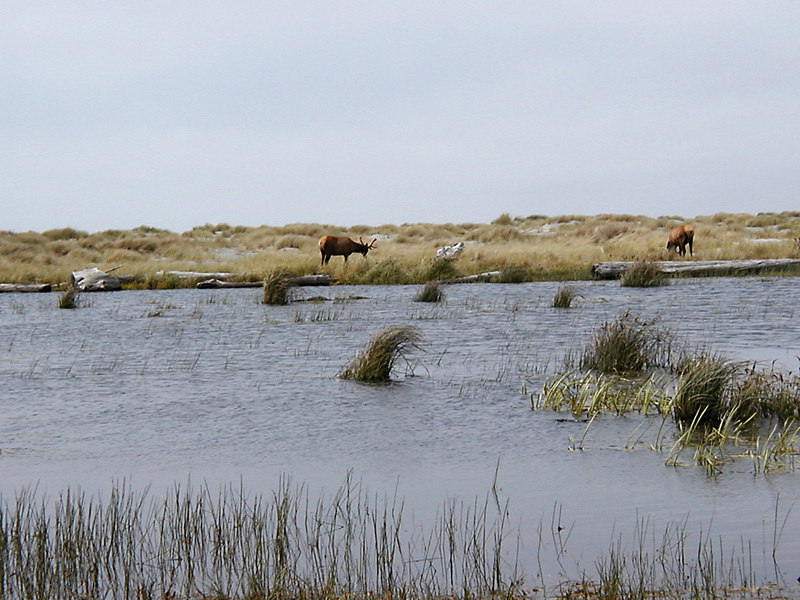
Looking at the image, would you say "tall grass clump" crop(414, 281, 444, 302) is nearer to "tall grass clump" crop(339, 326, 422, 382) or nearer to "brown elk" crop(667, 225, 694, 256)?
"tall grass clump" crop(339, 326, 422, 382)

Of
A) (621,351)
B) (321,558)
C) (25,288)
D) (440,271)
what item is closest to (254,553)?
(321,558)

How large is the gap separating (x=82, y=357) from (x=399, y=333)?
4.84 m

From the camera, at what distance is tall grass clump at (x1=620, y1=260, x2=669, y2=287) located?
22781mm

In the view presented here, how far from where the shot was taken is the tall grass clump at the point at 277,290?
1988 cm

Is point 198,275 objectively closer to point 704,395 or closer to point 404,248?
point 404,248

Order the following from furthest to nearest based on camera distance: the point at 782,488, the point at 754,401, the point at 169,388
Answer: the point at 169,388
the point at 754,401
the point at 782,488

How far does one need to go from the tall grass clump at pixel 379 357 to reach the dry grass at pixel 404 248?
15465 mm

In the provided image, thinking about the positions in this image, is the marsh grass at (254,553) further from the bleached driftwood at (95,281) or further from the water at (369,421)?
the bleached driftwood at (95,281)

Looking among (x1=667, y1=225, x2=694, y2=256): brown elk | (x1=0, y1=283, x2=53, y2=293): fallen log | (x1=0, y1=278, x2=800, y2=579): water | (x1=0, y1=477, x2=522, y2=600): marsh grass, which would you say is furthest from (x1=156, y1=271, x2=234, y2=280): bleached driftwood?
(x1=0, y1=477, x2=522, y2=600): marsh grass

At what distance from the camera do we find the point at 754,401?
7.45m

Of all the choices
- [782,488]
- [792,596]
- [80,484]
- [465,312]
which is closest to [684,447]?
[782,488]

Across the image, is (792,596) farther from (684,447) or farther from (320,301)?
(320,301)

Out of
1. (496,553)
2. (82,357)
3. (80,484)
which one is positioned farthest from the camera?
(82,357)

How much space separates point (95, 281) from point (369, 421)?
1969 centimetres
